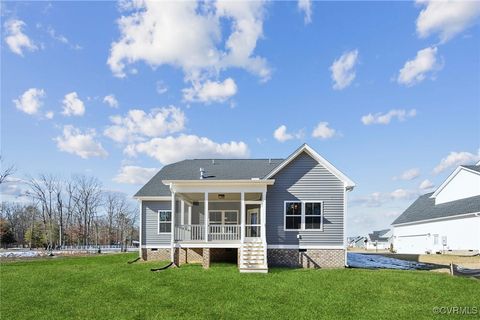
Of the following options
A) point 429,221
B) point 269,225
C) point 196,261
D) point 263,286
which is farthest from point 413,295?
point 429,221

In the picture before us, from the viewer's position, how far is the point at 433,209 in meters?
35.2

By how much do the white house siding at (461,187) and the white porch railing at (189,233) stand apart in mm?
23186

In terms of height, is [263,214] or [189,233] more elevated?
[263,214]

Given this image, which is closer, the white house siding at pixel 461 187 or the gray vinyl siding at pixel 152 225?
the gray vinyl siding at pixel 152 225

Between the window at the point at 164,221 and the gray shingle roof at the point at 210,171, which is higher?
the gray shingle roof at the point at 210,171

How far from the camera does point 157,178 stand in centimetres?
2428

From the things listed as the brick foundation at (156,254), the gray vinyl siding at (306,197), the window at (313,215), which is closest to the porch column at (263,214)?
the gray vinyl siding at (306,197)

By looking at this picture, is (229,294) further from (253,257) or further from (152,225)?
(152,225)

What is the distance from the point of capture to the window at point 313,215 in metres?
18.8

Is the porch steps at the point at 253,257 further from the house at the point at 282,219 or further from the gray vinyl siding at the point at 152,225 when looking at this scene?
the gray vinyl siding at the point at 152,225

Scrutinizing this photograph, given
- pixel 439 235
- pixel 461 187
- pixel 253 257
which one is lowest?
pixel 439 235

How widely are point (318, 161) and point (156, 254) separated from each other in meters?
11.1

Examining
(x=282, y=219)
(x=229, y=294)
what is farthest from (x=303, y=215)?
(x=229, y=294)

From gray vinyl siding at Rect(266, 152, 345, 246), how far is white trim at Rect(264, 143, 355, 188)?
186 millimetres
